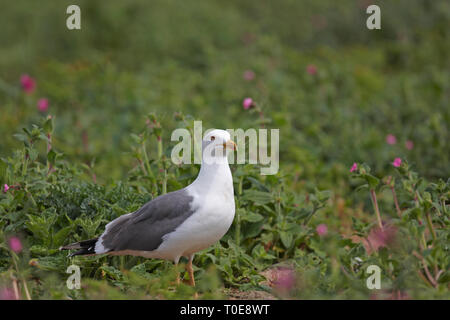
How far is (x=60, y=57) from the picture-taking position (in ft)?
29.8

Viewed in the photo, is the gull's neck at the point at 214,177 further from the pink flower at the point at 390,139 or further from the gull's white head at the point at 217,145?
the pink flower at the point at 390,139

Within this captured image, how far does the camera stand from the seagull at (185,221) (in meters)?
3.12

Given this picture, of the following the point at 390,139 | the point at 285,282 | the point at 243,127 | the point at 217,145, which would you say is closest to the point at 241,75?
the point at 390,139

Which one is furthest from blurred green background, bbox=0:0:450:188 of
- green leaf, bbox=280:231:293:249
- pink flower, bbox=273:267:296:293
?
pink flower, bbox=273:267:296:293

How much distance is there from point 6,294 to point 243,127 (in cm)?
244

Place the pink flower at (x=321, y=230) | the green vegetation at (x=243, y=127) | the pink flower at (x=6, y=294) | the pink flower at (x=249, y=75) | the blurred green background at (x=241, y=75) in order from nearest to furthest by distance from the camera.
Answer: the pink flower at (x=6, y=294), the green vegetation at (x=243, y=127), the pink flower at (x=321, y=230), the blurred green background at (x=241, y=75), the pink flower at (x=249, y=75)

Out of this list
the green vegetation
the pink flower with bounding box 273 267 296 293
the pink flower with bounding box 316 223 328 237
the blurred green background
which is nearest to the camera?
the pink flower with bounding box 273 267 296 293

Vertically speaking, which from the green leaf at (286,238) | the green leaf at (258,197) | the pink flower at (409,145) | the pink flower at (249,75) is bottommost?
the green leaf at (286,238)

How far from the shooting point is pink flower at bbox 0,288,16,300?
2.91 m

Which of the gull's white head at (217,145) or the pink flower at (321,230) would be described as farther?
the pink flower at (321,230)

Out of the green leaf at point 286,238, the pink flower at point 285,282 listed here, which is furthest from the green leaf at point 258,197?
the pink flower at point 285,282

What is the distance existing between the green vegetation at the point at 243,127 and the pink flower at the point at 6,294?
24 millimetres

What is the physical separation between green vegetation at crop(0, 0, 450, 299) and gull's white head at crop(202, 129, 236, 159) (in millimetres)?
623

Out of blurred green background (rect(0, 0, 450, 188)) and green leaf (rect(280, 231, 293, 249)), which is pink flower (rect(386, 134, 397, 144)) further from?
green leaf (rect(280, 231, 293, 249))
